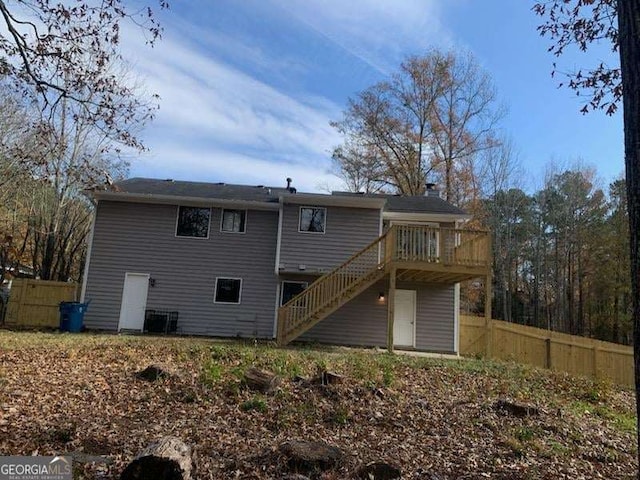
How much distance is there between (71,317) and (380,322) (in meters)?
9.71

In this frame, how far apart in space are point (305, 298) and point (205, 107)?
20.4 feet

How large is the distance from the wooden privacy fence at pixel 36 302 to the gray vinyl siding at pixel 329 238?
7.67 meters

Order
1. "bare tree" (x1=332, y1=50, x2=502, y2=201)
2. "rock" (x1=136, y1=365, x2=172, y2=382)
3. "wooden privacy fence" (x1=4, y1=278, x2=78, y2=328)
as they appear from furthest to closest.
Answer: "bare tree" (x1=332, y1=50, x2=502, y2=201) < "wooden privacy fence" (x1=4, y1=278, x2=78, y2=328) < "rock" (x1=136, y1=365, x2=172, y2=382)

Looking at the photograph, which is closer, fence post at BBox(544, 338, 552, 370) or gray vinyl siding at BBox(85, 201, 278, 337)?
fence post at BBox(544, 338, 552, 370)

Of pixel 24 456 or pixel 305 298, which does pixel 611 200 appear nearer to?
pixel 305 298

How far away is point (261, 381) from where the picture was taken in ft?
20.2

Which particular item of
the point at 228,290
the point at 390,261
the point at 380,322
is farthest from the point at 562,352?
the point at 228,290

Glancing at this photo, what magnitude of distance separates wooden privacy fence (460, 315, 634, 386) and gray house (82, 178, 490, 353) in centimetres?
206

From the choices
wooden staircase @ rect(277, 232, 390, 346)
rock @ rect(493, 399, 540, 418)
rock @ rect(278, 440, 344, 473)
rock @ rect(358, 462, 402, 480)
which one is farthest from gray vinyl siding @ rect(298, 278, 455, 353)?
rock @ rect(358, 462, 402, 480)

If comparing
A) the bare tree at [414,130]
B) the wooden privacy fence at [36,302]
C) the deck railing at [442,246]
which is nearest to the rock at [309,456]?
the deck railing at [442,246]

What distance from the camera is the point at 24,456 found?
12.2ft

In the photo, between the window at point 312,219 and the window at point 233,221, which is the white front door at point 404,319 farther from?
the window at point 233,221

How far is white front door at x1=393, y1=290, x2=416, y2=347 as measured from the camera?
46.5 ft

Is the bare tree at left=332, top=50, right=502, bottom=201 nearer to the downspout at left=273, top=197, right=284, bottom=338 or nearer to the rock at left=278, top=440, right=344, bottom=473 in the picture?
the downspout at left=273, top=197, right=284, bottom=338
